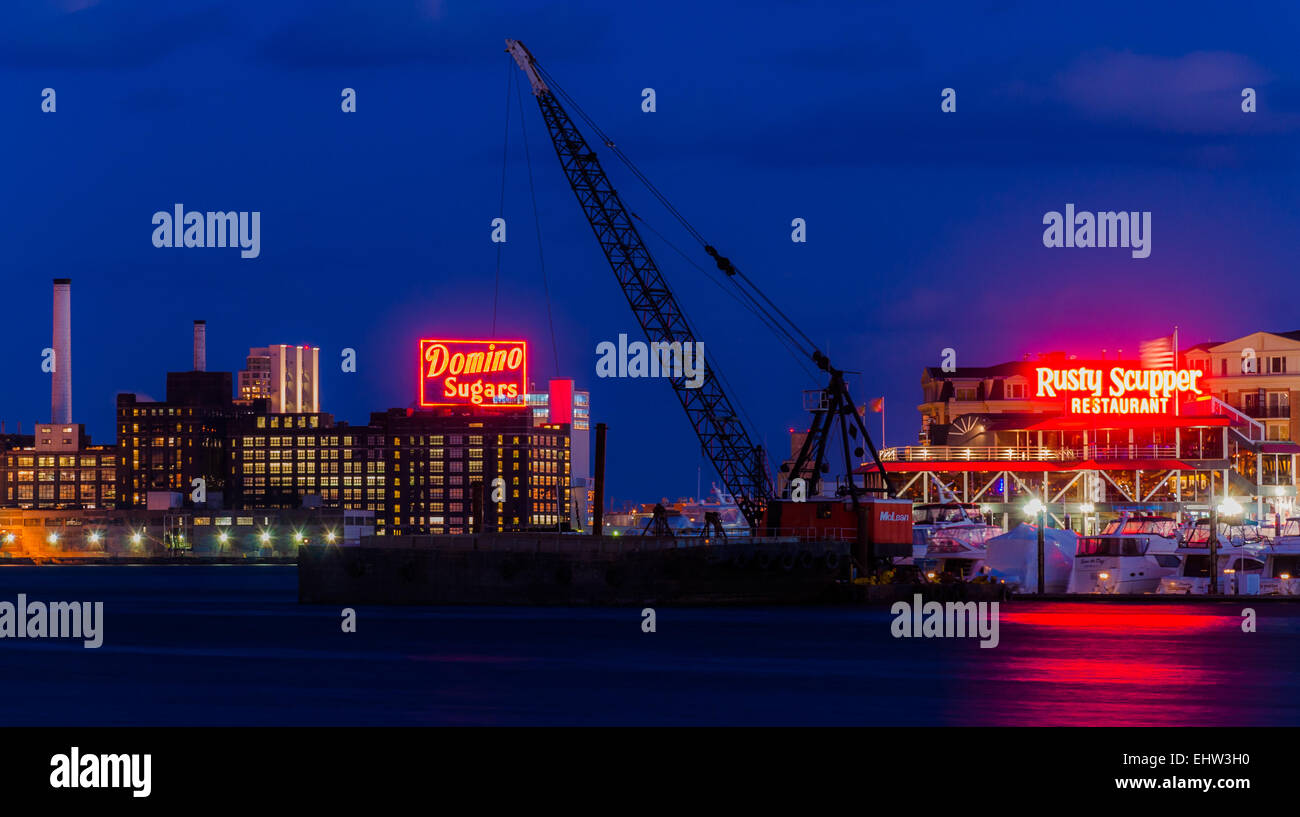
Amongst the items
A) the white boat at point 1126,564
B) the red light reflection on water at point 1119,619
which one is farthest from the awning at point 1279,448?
the red light reflection on water at point 1119,619

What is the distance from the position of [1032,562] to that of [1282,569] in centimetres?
1400

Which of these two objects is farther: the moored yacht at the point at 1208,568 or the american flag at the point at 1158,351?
the american flag at the point at 1158,351

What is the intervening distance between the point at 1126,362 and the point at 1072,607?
238ft

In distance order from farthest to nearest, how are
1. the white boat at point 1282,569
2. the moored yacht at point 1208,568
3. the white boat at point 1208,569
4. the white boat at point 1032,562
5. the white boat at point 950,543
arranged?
the white boat at point 950,543 < the white boat at point 1032,562 < the moored yacht at point 1208,568 < the white boat at point 1208,569 < the white boat at point 1282,569

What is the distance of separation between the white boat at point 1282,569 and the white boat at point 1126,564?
4.94 meters

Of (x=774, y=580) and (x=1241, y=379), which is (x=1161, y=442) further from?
(x=774, y=580)

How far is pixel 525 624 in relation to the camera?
3420 inches

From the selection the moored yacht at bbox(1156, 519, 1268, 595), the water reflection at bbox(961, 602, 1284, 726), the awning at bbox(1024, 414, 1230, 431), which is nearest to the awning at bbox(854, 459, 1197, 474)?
the awning at bbox(1024, 414, 1230, 431)

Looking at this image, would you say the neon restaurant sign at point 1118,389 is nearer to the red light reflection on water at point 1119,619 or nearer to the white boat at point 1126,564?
the white boat at point 1126,564

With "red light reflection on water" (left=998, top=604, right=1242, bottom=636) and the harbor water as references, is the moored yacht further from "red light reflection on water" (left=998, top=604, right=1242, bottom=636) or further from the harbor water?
the harbor water

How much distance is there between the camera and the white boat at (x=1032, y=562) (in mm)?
109875

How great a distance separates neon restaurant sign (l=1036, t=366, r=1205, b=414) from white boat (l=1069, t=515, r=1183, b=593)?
5460cm

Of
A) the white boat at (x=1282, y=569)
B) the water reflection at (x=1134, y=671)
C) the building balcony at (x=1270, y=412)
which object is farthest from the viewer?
the building balcony at (x=1270, y=412)

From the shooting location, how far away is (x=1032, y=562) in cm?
11069
